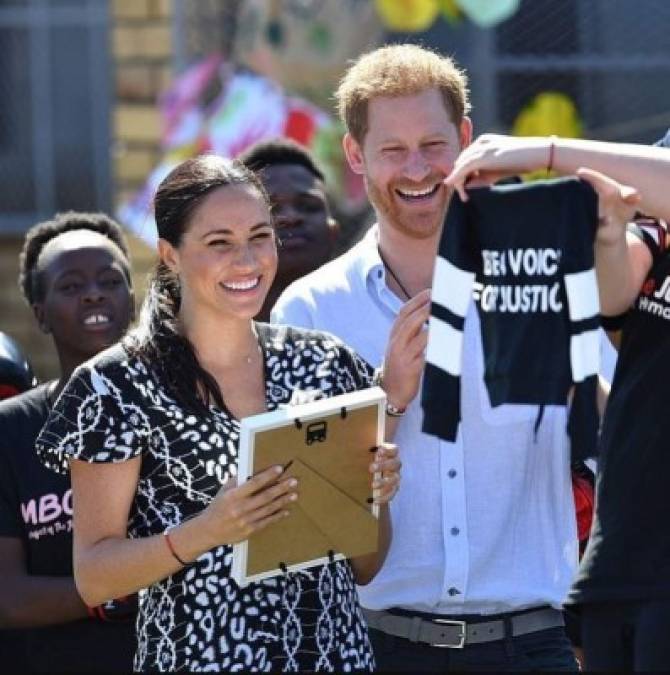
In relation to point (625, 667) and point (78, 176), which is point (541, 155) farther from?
point (78, 176)

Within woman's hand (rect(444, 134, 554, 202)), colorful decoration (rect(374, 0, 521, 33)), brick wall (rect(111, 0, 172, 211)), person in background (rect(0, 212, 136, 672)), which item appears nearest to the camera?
woman's hand (rect(444, 134, 554, 202))

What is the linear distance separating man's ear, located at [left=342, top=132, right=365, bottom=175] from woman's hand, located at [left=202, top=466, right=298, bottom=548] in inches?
42.1

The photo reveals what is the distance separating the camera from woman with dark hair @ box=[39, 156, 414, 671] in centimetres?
364

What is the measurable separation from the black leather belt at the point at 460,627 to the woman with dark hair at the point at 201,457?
29 centimetres

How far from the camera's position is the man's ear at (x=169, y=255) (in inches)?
155

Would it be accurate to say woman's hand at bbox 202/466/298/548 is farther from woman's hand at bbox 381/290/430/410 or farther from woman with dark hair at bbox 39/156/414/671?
woman's hand at bbox 381/290/430/410

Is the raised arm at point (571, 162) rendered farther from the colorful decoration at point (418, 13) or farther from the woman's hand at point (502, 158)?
the colorful decoration at point (418, 13)

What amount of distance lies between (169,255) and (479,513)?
3.06 feet

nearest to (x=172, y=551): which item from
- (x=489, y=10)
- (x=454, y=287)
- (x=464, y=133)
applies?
(x=454, y=287)

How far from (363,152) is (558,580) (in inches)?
43.9

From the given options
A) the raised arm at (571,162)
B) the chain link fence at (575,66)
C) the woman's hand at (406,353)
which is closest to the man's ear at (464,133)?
the woman's hand at (406,353)

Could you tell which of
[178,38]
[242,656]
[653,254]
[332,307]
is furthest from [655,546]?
[178,38]

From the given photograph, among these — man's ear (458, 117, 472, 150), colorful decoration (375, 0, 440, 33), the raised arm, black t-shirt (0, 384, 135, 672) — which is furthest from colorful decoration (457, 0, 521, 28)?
the raised arm

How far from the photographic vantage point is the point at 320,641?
3.72m
